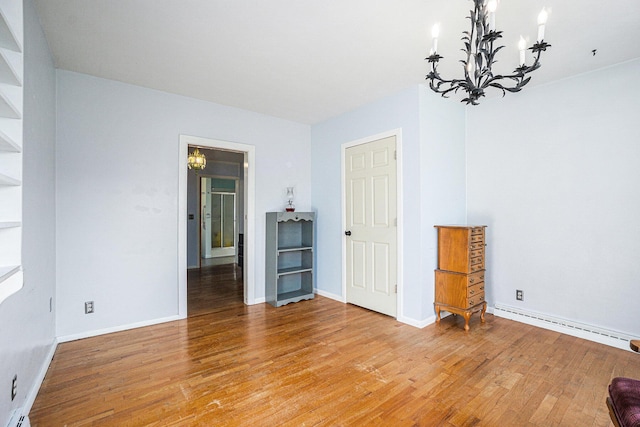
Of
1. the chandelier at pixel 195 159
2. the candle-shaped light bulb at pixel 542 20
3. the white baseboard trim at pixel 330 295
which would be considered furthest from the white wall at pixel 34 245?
the white baseboard trim at pixel 330 295

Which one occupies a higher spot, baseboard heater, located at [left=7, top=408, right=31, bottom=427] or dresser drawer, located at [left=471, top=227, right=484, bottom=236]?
dresser drawer, located at [left=471, top=227, right=484, bottom=236]

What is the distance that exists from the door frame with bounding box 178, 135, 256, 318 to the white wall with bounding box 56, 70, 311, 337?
58 mm

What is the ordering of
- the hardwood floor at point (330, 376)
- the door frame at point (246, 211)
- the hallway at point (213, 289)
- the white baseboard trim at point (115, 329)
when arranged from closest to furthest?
the hardwood floor at point (330, 376) → the white baseboard trim at point (115, 329) → the door frame at point (246, 211) → the hallway at point (213, 289)

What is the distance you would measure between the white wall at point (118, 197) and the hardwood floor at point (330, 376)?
13.2 inches

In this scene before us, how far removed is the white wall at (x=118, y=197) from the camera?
281 centimetres

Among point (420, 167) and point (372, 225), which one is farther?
point (372, 225)

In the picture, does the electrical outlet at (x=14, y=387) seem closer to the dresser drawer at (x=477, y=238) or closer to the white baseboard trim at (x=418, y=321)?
the white baseboard trim at (x=418, y=321)

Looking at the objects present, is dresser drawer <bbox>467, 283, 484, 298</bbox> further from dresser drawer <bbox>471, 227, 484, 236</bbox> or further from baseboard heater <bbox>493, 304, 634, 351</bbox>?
dresser drawer <bbox>471, 227, 484, 236</bbox>

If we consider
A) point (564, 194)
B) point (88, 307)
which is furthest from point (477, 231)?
point (88, 307)

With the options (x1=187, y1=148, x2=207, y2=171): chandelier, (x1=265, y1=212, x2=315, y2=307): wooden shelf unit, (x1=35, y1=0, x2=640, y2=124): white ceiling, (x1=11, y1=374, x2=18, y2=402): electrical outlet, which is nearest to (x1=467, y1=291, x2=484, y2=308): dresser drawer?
(x1=265, y1=212, x2=315, y2=307): wooden shelf unit

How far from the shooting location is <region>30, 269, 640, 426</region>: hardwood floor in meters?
1.78

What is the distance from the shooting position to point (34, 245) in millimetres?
2068

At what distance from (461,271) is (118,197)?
12.0 feet

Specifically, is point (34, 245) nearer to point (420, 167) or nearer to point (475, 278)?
point (420, 167)
